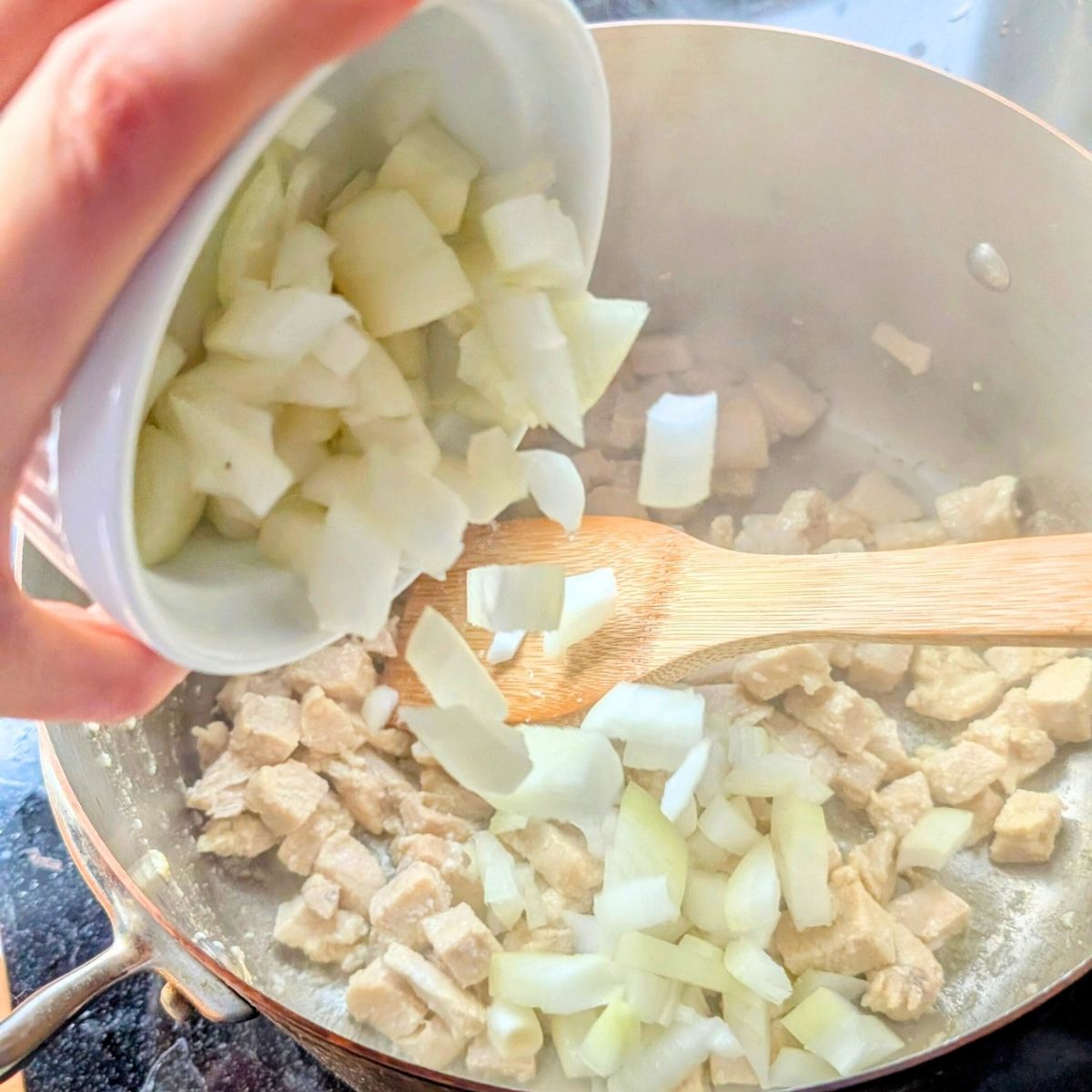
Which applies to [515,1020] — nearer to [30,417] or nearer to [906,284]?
[30,417]

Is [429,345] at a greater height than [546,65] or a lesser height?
lesser

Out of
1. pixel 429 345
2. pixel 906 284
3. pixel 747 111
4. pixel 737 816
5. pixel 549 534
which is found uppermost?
pixel 429 345

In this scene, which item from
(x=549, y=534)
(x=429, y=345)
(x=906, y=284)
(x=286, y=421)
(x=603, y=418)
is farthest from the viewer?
(x=603, y=418)

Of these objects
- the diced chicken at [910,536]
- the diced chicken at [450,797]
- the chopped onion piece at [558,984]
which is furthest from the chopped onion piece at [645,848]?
the diced chicken at [910,536]

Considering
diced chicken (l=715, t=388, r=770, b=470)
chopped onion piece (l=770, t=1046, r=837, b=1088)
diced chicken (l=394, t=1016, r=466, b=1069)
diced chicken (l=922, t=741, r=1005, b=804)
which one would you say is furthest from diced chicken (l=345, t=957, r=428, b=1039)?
diced chicken (l=715, t=388, r=770, b=470)

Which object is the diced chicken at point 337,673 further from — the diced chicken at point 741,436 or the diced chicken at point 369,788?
the diced chicken at point 741,436

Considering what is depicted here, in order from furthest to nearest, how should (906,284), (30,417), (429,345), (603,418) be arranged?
(603,418) → (906,284) → (429,345) → (30,417)

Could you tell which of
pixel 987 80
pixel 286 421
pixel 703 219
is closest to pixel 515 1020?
pixel 286 421
